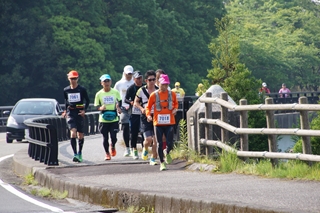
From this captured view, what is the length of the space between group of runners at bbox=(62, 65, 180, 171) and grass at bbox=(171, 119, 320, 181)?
1.33ft

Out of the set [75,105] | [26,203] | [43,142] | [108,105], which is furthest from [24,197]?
[108,105]

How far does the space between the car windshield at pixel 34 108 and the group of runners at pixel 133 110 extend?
985cm

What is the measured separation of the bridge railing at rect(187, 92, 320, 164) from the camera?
12.8 metres

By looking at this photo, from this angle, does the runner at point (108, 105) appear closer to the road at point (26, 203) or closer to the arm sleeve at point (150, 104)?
the arm sleeve at point (150, 104)

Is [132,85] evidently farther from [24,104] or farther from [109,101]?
[24,104]

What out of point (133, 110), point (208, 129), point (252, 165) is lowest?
point (252, 165)

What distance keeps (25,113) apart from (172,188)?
1787cm

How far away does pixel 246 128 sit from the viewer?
14.1m

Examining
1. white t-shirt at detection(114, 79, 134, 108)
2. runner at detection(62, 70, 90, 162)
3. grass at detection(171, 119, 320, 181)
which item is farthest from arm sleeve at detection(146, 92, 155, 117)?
white t-shirt at detection(114, 79, 134, 108)

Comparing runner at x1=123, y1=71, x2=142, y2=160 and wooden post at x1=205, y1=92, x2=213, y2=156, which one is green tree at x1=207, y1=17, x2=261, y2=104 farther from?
wooden post at x1=205, y1=92, x2=213, y2=156

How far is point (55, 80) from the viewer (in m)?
64.1

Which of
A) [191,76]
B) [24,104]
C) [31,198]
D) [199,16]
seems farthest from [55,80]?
[31,198]

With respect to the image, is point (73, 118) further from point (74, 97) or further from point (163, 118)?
point (163, 118)

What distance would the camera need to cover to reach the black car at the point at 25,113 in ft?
92.8
